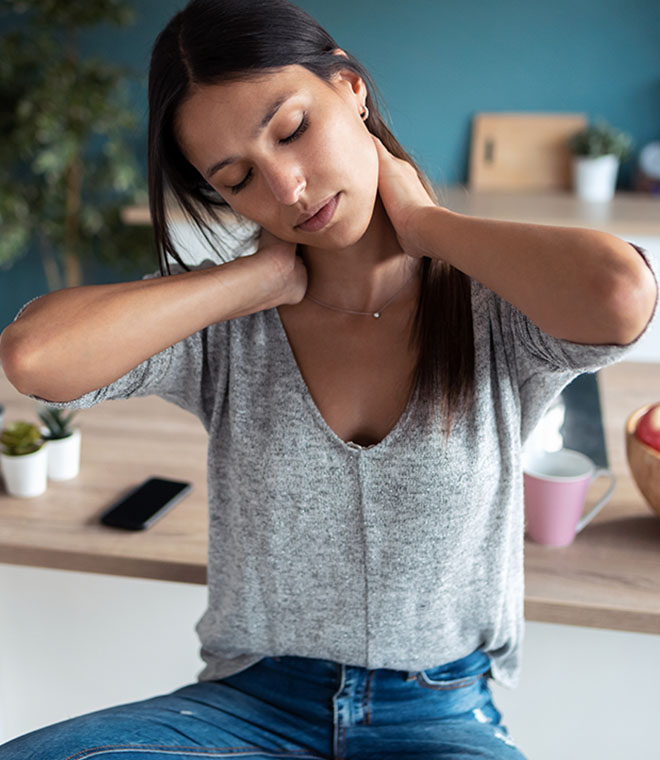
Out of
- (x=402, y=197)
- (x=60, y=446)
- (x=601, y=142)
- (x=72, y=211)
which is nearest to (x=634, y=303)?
(x=402, y=197)

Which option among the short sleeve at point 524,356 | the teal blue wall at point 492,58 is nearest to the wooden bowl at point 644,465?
the short sleeve at point 524,356

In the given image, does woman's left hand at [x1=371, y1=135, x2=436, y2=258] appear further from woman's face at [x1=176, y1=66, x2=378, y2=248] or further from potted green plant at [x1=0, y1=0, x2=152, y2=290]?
potted green plant at [x1=0, y1=0, x2=152, y2=290]

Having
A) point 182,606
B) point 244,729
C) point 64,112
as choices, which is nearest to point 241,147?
point 244,729

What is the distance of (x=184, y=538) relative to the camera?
115cm

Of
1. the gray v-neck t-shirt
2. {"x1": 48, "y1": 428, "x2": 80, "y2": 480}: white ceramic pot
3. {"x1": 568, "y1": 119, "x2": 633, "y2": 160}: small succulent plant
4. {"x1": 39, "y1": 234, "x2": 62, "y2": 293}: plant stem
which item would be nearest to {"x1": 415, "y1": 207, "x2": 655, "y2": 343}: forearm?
the gray v-neck t-shirt

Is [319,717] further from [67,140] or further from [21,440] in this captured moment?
[67,140]

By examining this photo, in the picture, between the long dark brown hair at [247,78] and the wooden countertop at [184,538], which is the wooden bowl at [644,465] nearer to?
the wooden countertop at [184,538]

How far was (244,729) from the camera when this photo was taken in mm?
1013

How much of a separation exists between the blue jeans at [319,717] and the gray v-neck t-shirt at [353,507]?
0.03 m

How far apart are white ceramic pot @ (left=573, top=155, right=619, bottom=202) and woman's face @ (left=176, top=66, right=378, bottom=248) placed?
254cm

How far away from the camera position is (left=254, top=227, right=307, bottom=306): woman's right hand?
3.24 feet

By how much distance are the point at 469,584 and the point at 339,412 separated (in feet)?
0.87

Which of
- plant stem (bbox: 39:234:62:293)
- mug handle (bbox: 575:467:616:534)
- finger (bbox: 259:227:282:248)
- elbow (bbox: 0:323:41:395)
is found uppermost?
finger (bbox: 259:227:282:248)

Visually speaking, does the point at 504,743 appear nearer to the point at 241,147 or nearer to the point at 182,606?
the point at 182,606
